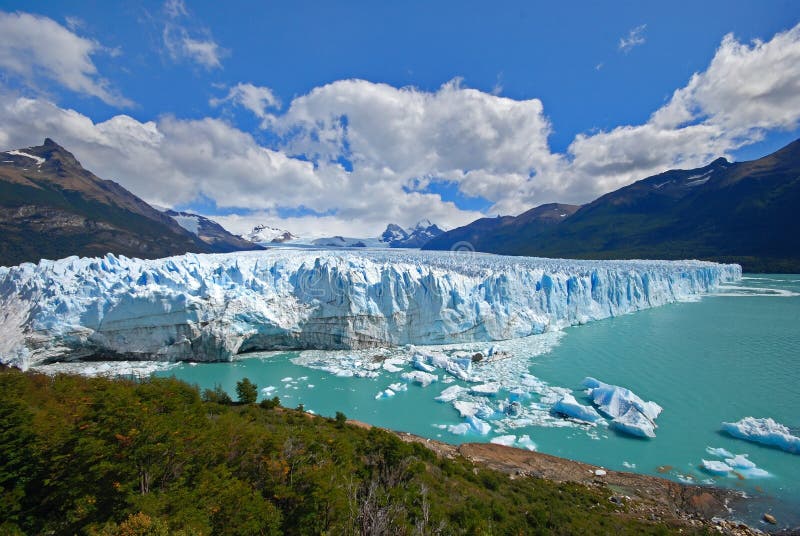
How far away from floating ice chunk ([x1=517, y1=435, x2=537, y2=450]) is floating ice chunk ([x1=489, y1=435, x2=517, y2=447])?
19 centimetres

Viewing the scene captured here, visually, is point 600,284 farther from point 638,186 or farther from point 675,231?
point 638,186

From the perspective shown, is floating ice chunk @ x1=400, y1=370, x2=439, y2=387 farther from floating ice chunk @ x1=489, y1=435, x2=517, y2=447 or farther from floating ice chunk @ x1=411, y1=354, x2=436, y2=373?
floating ice chunk @ x1=489, y1=435, x2=517, y2=447

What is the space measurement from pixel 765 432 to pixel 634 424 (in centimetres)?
380

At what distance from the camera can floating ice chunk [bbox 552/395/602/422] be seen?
44.1ft

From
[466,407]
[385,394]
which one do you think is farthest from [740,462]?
[385,394]

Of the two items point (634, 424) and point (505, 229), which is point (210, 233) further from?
point (634, 424)

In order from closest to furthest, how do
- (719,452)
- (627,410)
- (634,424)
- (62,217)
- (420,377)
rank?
1. (719,452)
2. (634,424)
3. (627,410)
4. (420,377)
5. (62,217)

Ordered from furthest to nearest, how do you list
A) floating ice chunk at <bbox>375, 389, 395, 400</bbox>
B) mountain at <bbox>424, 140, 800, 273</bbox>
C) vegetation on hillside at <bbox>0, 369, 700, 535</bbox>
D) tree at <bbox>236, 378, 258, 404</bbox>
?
mountain at <bbox>424, 140, 800, 273</bbox> → floating ice chunk at <bbox>375, 389, 395, 400</bbox> → tree at <bbox>236, 378, 258, 404</bbox> → vegetation on hillside at <bbox>0, 369, 700, 535</bbox>

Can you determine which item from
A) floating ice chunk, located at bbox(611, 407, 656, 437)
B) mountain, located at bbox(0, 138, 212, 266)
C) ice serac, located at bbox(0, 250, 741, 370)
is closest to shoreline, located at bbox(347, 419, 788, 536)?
floating ice chunk, located at bbox(611, 407, 656, 437)

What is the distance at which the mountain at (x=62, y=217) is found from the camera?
60.6 metres

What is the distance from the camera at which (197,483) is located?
5.45m

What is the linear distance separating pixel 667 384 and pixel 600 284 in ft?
48.4

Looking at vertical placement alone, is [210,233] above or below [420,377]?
above

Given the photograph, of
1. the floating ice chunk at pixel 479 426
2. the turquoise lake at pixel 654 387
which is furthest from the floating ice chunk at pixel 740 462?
the floating ice chunk at pixel 479 426
